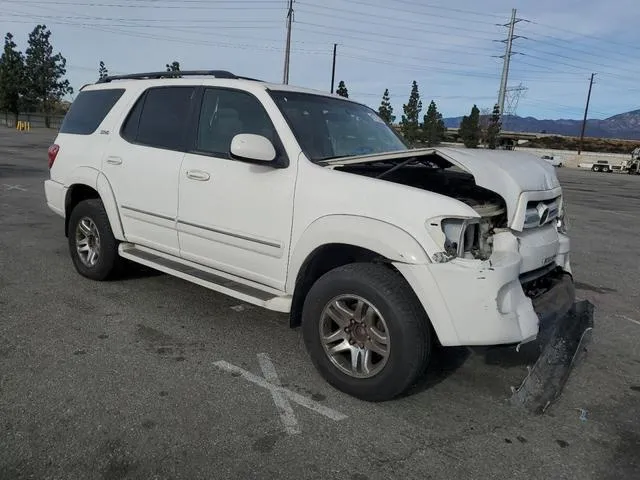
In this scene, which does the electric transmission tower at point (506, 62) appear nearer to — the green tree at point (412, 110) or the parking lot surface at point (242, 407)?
the green tree at point (412, 110)

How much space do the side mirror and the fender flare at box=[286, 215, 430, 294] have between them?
22.3 inches

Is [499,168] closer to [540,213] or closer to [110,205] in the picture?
[540,213]

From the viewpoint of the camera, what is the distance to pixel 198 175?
4.15 meters

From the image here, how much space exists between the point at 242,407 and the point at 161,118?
8.76 ft

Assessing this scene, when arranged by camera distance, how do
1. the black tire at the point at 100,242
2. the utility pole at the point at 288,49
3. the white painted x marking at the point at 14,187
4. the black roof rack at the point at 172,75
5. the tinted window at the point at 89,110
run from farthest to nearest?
the utility pole at the point at 288,49 < the white painted x marking at the point at 14,187 < the tinted window at the point at 89,110 < the black tire at the point at 100,242 < the black roof rack at the point at 172,75

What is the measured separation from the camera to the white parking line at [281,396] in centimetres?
310

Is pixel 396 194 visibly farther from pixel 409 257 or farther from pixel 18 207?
pixel 18 207

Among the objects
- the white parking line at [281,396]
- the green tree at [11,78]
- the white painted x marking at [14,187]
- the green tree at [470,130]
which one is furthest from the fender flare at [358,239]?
the green tree at [470,130]

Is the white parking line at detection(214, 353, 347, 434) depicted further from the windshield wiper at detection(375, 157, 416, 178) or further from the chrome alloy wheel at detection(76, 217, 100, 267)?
the chrome alloy wheel at detection(76, 217, 100, 267)

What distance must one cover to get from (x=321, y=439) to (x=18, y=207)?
8.52 metres

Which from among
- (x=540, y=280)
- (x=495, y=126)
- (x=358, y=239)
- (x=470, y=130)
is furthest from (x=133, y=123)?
(x=470, y=130)

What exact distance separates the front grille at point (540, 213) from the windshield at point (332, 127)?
4.41 ft

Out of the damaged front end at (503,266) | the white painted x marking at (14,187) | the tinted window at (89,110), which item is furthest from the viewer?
the white painted x marking at (14,187)

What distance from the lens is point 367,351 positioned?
3.33 metres
